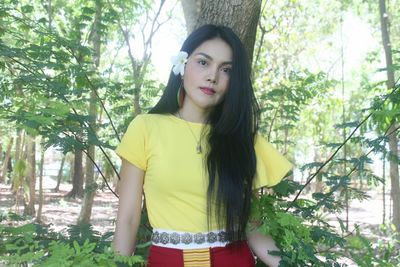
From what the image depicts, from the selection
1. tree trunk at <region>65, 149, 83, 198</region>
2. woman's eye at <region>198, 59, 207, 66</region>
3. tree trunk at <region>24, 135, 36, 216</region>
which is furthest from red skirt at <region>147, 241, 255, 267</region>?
tree trunk at <region>65, 149, 83, 198</region>

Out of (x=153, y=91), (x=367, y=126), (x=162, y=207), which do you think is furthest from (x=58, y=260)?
(x=153, y=91)

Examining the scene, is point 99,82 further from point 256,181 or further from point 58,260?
point 58,260

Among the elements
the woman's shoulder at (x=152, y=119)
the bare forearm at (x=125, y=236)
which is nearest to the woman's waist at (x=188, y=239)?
the bare forearm at (x=125, y=236)

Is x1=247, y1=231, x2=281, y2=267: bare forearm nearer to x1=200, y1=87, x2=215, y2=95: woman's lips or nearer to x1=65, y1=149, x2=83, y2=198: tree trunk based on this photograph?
x1=200, y1=87, x2=215, y2=95: woman's lips

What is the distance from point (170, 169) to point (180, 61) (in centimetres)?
51

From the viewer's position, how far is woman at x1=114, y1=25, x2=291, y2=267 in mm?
1680

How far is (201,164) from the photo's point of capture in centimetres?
173

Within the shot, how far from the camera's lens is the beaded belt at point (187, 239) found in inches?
65.2

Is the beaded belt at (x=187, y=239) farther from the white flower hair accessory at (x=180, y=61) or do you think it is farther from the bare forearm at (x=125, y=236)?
the white flower hair accessory at (x=180, y=61)

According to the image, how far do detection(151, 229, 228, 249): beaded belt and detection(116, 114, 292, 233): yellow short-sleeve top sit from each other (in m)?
0.02

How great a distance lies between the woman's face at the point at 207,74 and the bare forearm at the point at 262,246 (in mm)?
Result: 570

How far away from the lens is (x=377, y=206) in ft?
63.4

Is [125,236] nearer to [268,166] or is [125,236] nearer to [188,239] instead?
[188,239]

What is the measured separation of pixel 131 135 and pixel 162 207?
307 millimetres
